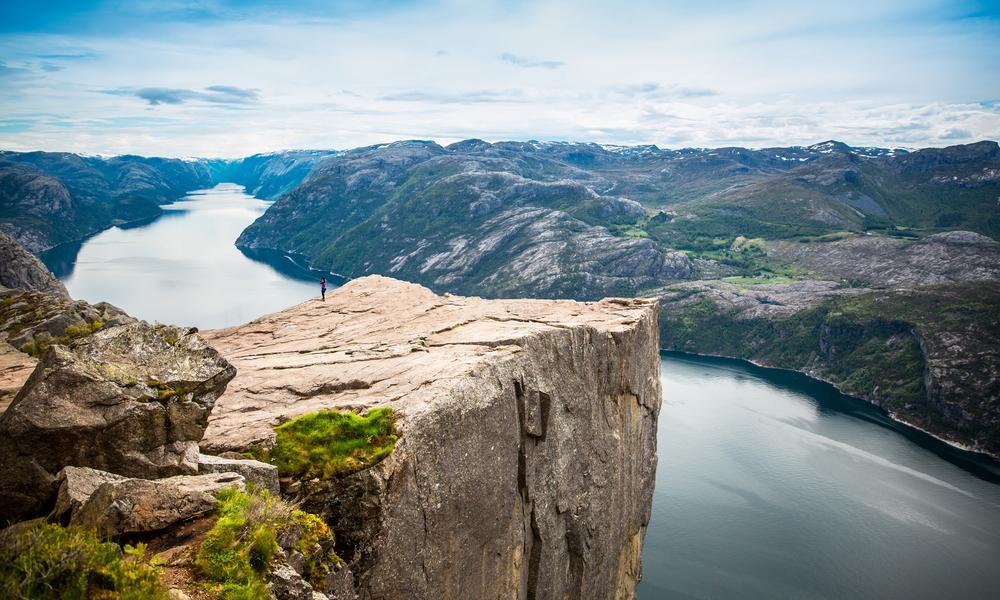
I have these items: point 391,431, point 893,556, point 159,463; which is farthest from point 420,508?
point 893,556

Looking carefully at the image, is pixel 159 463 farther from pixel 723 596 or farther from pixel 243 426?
pixel 723 596

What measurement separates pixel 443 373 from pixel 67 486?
13292 millimetres

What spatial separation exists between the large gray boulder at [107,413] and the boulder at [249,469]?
0.35m

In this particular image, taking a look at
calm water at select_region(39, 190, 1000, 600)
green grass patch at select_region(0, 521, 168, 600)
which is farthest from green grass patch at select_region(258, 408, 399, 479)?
calm water at select_region(39, 190, 1000, 600)

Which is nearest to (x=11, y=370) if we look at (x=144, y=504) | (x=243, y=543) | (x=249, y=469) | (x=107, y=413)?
(x=107, y=413)

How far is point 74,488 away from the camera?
12234 millimetres

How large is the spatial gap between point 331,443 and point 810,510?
97.6m

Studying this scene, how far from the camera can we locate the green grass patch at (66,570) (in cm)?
866

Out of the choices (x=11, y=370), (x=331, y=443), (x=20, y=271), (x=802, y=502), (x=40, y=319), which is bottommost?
(x=802, y=502)

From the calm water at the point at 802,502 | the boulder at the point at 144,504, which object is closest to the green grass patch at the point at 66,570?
the boulder at the point at 144,504

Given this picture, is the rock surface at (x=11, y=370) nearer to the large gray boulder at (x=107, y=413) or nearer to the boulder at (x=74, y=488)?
the large gray boulder at (x=107, y=413)

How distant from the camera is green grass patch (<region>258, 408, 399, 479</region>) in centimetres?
1841

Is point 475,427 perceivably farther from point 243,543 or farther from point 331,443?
point 243,543

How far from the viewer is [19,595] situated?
836 cm
